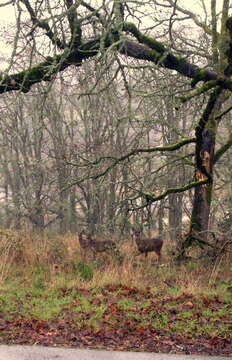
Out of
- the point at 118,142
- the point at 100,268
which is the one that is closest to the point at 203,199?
the point at 100,268

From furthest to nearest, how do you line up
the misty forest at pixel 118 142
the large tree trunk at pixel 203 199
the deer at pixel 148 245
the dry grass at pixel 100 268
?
the deer at pixel 148 245 → the large tree trunk at pixel 203 199 → the dry grass at pixel 100 268 → the misty forest at pixel 118 142

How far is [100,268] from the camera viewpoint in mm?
10547

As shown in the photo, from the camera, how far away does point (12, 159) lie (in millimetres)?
18297

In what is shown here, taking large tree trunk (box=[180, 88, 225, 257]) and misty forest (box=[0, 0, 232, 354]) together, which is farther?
large tree trunk (box=[180, 88, 225, 257])

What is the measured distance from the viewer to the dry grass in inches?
372

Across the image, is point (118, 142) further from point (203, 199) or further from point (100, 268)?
point (100, 268)

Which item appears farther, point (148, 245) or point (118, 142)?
point (118, 142)

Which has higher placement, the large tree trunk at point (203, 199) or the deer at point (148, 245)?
the large tree trunk at point (203, 199)

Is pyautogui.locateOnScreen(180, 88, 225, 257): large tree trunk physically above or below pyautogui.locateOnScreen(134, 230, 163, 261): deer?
above

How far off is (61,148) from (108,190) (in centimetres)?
231

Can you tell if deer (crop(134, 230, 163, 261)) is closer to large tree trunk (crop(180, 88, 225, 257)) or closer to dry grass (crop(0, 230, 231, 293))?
dry grass (crop(0, 230, 231, 293))

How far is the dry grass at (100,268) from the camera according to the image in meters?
9.45

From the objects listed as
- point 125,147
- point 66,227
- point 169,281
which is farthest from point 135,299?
point 66,227

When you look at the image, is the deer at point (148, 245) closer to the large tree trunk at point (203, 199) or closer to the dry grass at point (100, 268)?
the dry grass at point (100, 268)
